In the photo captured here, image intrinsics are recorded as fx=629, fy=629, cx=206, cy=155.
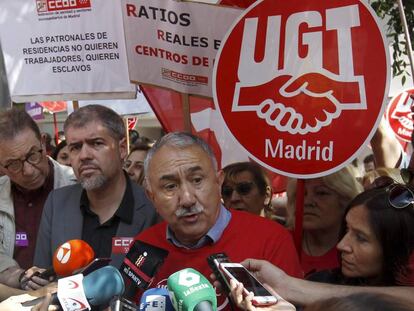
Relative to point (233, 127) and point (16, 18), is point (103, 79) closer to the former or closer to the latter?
point (16, 18)

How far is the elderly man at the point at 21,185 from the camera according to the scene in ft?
10.9

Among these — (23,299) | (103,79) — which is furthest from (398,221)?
(103,79)

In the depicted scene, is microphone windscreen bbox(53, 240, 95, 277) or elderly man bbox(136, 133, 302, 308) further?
elderly man bbox(136, 133, 302, 308)

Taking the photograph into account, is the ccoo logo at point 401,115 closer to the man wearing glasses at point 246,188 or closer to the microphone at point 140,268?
the man wearing glasses at point 246,188

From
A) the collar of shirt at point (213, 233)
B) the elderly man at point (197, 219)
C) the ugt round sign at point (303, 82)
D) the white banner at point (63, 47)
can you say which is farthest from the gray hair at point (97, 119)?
the white banner at point (63, 47)

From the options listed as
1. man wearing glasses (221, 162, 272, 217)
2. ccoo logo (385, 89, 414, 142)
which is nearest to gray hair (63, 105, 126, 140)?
man wearing glasses (221, 162, 272, 217)

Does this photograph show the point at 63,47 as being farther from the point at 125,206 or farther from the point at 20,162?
the point at 125,206

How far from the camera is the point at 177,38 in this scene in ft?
11.6

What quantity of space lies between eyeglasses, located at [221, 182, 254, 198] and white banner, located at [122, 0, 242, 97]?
0.68 meters

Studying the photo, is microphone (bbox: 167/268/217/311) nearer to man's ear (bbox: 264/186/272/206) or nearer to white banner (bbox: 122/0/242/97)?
white banner (bbox: 122/0/242/97)

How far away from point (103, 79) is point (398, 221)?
2.30 meters

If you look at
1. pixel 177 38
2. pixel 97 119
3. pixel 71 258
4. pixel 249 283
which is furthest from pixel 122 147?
pixel 249 283

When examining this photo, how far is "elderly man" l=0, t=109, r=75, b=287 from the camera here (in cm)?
331

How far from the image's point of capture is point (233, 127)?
9.77 feet
